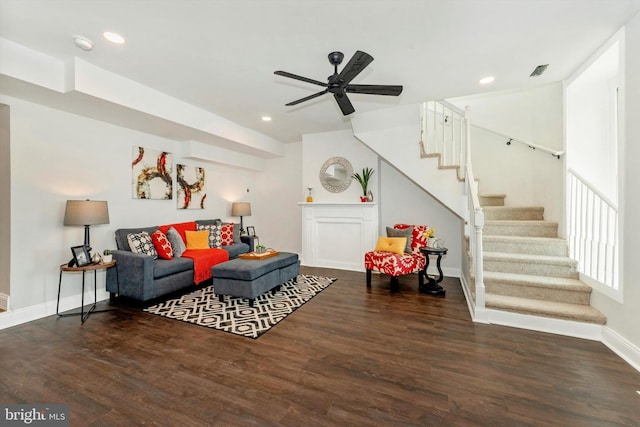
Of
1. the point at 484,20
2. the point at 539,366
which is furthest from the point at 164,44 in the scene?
the point at 539,366

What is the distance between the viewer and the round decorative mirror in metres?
5.16

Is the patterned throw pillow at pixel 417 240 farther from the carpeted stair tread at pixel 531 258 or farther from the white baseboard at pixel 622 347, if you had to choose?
the white baseboard at pixel 622 347

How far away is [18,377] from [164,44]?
2.93 m

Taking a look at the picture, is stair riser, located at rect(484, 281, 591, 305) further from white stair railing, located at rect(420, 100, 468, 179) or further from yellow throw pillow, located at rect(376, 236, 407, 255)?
white stair railing, located at rect(420, 100, 468, 179)

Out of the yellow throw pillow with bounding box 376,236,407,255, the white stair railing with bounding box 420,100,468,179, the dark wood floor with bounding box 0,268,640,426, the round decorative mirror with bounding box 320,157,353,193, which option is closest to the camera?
the dark wood floor with bounding box 0,268,640,426

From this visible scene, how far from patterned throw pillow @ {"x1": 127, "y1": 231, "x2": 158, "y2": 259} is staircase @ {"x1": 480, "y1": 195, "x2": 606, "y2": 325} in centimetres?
430

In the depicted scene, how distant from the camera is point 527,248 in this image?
322 cm

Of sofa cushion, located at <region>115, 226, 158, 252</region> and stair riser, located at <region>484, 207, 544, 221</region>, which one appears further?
stair riser, located at <region>484, 207, 544, 221</region>

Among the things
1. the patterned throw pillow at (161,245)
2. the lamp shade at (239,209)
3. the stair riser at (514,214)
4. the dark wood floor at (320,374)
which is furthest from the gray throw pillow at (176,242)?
the stair riser at (514,214)

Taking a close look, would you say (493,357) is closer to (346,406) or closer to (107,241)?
(346,406)

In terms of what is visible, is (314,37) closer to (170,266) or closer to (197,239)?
(170,266)

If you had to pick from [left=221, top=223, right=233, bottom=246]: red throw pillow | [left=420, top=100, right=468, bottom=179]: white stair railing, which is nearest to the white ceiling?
[left=420, top=100, right=468, bottom=179]: white stair railing

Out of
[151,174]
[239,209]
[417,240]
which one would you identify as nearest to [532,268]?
[417,240]

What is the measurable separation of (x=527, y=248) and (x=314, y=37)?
3.44 meters
